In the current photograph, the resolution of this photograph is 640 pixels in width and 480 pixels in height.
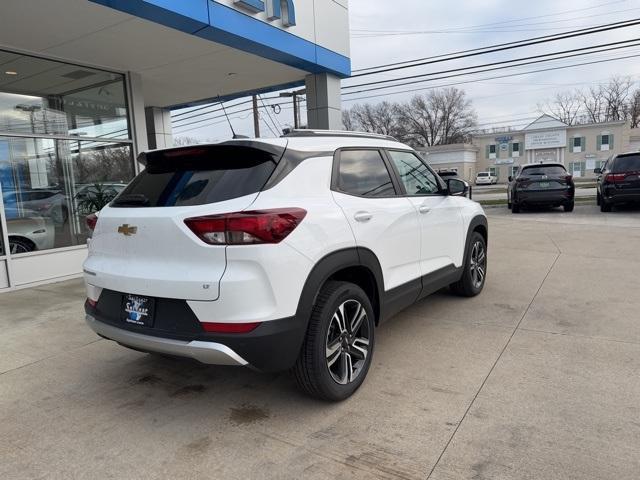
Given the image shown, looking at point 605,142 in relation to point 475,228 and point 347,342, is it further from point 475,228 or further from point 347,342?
point 347,342

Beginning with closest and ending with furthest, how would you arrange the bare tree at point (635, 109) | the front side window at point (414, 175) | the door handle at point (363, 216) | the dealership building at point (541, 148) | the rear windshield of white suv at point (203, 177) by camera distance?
the rear windshield of white suv at point (203, 177) → the door handle at point (363, 216) → the front side window at point (414, 175) → the dealership building at point (541, 148) → the bare tree at point (635, 109)

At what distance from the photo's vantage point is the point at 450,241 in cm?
468

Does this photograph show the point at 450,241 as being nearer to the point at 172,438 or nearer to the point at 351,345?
the point at 351,345

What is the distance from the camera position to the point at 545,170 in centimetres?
1400

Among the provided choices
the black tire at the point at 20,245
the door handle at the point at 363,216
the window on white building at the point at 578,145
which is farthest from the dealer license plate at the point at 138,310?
the window on white building at the point at 578,145

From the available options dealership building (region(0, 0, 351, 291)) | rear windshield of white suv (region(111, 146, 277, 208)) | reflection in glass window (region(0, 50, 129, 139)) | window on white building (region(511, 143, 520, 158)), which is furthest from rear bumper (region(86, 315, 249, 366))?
window on white building (region(511, 143, 520, 158))

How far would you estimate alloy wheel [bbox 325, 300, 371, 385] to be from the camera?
310cm

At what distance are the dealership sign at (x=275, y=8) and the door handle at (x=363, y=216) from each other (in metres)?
5.33

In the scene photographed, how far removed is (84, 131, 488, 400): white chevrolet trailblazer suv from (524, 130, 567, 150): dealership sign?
59.5m

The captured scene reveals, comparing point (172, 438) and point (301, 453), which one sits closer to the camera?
point (301, 453)

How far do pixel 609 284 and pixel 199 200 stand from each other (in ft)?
17.6

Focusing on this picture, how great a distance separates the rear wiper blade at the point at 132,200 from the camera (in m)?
3.09

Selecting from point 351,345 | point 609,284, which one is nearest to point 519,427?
point 351,345

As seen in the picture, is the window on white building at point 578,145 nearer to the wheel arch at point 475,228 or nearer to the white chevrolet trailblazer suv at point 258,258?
the wheel arch at point 475,228
